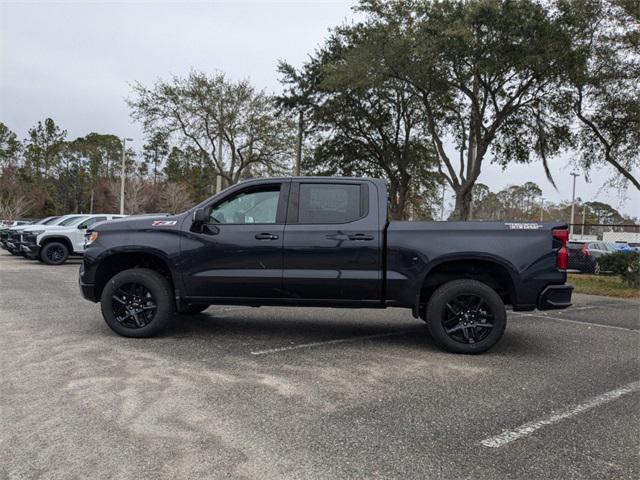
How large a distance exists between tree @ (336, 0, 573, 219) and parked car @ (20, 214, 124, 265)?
35.5 ft

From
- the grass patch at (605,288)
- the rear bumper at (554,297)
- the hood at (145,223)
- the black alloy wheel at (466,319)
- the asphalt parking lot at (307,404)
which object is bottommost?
the asphalt parking lot at (307,404)

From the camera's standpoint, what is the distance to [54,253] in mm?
16844

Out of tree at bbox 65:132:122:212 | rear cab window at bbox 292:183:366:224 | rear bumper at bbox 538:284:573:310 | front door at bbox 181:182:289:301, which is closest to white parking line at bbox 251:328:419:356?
front door at bbox 181:182:289:301

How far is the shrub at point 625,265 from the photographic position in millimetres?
14141

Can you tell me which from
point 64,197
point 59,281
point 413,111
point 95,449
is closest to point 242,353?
point 95,449

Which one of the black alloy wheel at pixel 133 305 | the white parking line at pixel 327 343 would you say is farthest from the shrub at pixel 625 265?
the black alloy wheel at pixel 133 305

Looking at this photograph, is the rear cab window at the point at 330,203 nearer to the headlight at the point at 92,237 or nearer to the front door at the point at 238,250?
the front door at the point at 238,250

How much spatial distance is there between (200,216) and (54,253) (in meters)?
12.9

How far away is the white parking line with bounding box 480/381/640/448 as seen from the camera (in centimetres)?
358

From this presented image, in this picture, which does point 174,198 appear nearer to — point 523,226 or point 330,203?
point 330,203

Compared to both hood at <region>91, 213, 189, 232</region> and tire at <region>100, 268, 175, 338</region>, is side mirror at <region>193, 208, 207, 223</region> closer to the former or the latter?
hood at <region>91, 213, 189, 232</region>

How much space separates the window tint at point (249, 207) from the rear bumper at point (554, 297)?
3.10 meters

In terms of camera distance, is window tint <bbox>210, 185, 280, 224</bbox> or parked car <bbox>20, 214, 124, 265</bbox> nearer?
window tint <bbox>210, 185, 280, 224</bbox>

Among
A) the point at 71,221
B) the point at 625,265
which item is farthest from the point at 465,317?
the point at 71,221
